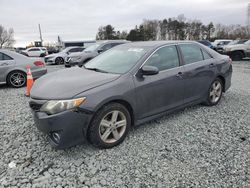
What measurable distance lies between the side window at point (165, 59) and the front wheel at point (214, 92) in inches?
50.1

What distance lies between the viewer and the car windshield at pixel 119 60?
3.31m

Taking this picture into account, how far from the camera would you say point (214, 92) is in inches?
179

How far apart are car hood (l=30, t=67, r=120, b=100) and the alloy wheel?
19.7 inches

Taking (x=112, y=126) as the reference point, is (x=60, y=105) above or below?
above

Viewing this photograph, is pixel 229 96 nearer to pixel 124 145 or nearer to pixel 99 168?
pixel 124 145

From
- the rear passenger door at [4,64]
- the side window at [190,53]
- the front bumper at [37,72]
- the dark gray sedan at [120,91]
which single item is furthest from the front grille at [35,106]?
the rear passenger door at [4,64]

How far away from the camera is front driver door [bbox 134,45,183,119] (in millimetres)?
3170

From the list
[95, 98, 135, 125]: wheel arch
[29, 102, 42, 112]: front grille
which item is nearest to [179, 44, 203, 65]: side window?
[95, 98, 135, 125]: wheel arch

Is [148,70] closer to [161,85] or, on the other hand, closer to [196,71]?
[161,85]

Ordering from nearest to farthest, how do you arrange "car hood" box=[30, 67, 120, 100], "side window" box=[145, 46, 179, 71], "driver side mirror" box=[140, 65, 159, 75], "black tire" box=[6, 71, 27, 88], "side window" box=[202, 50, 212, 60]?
1. "car hood" box=[30, 67, 120, 100]
2. "driver side mirror" box=[140, 65, 159, 75]
3. "side window" box=[145, 46, 179, 71]
4. "side window" box=[202, 50, 212, 60]
5. "black tire" box=[6, 71, 27, 88]

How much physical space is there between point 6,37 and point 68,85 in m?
88.2

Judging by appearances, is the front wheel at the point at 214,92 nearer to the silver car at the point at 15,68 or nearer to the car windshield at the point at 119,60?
the car windshield at the point at 119,60

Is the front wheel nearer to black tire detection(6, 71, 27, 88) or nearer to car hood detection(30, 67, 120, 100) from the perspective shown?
car hood detection(30, 67, 120, 100)

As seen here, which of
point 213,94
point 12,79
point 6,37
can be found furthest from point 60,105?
point 6,37
